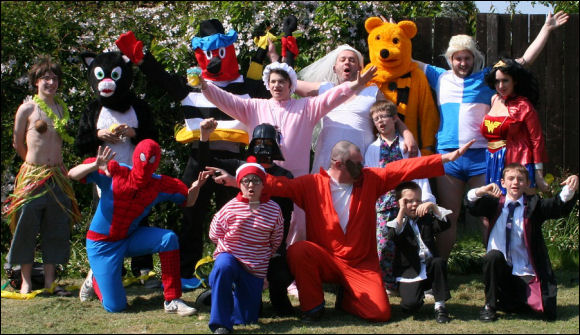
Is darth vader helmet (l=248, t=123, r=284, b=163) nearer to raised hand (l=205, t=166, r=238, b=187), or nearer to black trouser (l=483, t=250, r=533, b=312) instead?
raised hand (l=205, t=166, r=238, b=187)

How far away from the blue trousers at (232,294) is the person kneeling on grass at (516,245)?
1.44m

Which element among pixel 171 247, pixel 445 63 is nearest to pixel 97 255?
pixel 171 247

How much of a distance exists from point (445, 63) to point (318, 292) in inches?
115

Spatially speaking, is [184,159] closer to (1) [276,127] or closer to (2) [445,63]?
(1) [276,127]

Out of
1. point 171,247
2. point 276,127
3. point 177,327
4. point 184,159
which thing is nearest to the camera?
point 177,327

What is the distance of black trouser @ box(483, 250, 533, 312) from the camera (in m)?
4.88

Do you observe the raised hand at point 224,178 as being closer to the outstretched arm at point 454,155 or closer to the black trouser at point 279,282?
the black trouser at point 279,282

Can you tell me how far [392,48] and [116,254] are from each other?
261 centimetres

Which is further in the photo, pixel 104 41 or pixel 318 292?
pixel 104 41

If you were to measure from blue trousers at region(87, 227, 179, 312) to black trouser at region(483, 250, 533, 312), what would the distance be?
2.03 m

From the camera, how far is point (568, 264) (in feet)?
21.3

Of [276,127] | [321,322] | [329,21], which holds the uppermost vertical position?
[329,21]

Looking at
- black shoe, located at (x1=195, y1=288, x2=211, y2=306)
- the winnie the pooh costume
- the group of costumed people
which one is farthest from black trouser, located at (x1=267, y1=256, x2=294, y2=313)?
the winnie the pooh costume

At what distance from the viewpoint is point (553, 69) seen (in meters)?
7.11
